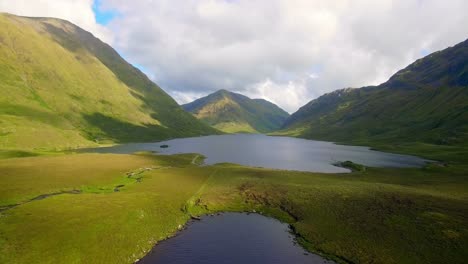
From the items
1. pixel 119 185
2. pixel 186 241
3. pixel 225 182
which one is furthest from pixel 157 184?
pixel 186 241

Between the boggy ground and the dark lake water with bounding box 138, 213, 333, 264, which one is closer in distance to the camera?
the boggy ground

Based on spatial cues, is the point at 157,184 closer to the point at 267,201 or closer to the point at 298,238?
the point at 267,201

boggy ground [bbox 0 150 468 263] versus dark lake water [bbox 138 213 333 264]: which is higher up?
boggy ground [bbox 0 150 468 263]

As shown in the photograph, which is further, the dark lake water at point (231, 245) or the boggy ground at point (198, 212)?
the dark lake water at point (231, 245)

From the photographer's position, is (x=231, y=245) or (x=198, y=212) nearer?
(x=231, y=245)
